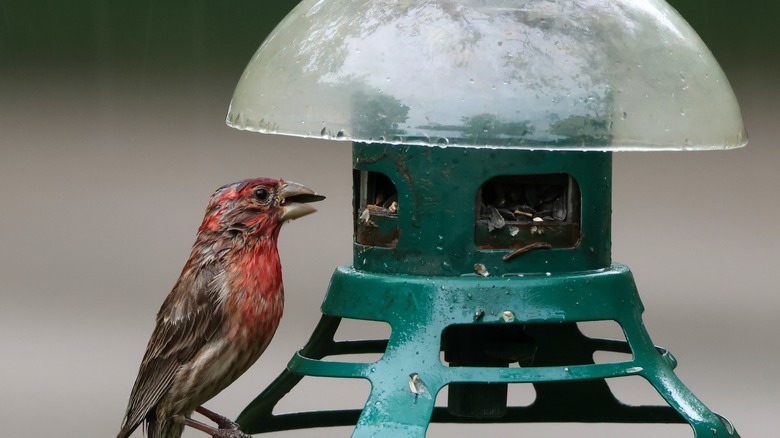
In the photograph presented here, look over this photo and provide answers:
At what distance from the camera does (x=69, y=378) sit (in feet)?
28.8

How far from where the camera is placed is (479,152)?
168 inches

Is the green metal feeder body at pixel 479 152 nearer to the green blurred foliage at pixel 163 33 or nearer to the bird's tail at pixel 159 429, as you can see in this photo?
the bird's tail at pixel 159 429

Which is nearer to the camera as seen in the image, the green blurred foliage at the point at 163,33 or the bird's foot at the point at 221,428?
the bird's foot at the point at 221,428

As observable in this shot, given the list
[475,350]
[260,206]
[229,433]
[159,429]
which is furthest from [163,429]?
[475,350]

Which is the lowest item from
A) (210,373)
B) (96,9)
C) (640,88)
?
(210,373)

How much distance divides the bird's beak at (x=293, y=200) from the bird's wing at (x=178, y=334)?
0.91 feet

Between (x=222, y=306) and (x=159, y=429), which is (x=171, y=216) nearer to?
(x=159, y=429)

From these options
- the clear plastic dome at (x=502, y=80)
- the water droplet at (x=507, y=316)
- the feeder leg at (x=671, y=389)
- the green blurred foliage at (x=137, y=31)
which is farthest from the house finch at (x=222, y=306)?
the green blurred foliage at (x=137, y=31)

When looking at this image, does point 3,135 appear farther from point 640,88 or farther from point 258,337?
point 640,88

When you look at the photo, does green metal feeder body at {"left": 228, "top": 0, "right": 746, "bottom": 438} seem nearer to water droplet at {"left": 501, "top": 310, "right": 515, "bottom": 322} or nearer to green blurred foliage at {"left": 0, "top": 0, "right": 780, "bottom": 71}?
water droplet at {"left": 501, "top": 310, "right": 515, "bottom": 322}

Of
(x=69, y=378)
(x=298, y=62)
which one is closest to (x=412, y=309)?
(x=298, y=62)

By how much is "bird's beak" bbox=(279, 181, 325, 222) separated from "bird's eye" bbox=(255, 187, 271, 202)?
0.15ft

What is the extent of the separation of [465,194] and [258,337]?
0.97 meters

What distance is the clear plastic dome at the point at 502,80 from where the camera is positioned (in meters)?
3.88
